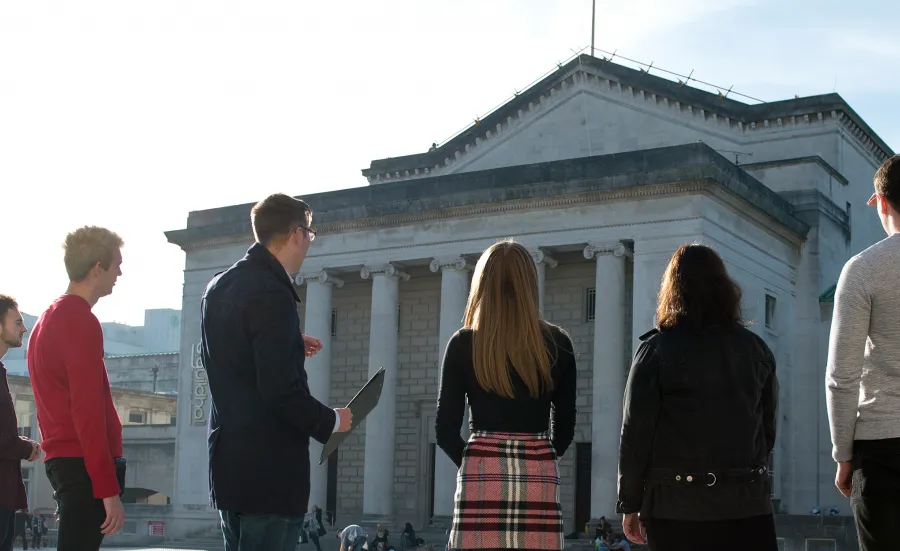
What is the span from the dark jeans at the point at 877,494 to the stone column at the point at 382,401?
3254 cm

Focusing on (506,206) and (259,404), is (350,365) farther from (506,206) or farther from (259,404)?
(259,404)

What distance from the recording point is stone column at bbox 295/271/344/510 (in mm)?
42062

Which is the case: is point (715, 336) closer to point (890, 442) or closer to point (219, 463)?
point (890, 442)

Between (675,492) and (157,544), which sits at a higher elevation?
(675,492)

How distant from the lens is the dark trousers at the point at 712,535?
22.3ft

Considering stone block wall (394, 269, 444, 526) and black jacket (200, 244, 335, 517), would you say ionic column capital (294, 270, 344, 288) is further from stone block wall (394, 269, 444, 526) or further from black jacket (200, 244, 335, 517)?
black jacket (200, 244, 335, 517)

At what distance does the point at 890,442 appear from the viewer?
6828 mm

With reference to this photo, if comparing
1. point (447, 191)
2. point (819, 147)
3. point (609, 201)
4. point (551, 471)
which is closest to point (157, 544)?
point (447, 191)

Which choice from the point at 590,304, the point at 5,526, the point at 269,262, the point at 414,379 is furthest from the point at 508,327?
the point at 414,379

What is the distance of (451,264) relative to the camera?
39438 millimetres

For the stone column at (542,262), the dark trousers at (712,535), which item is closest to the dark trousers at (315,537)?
the stone column at (542,262)

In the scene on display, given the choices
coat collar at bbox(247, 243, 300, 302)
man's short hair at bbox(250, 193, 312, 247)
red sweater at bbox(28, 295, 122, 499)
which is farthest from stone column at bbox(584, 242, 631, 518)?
coat collar at bbox(247, 243, 300, 302)

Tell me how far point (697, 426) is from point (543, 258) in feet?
102

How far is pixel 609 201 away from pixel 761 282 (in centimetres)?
585
